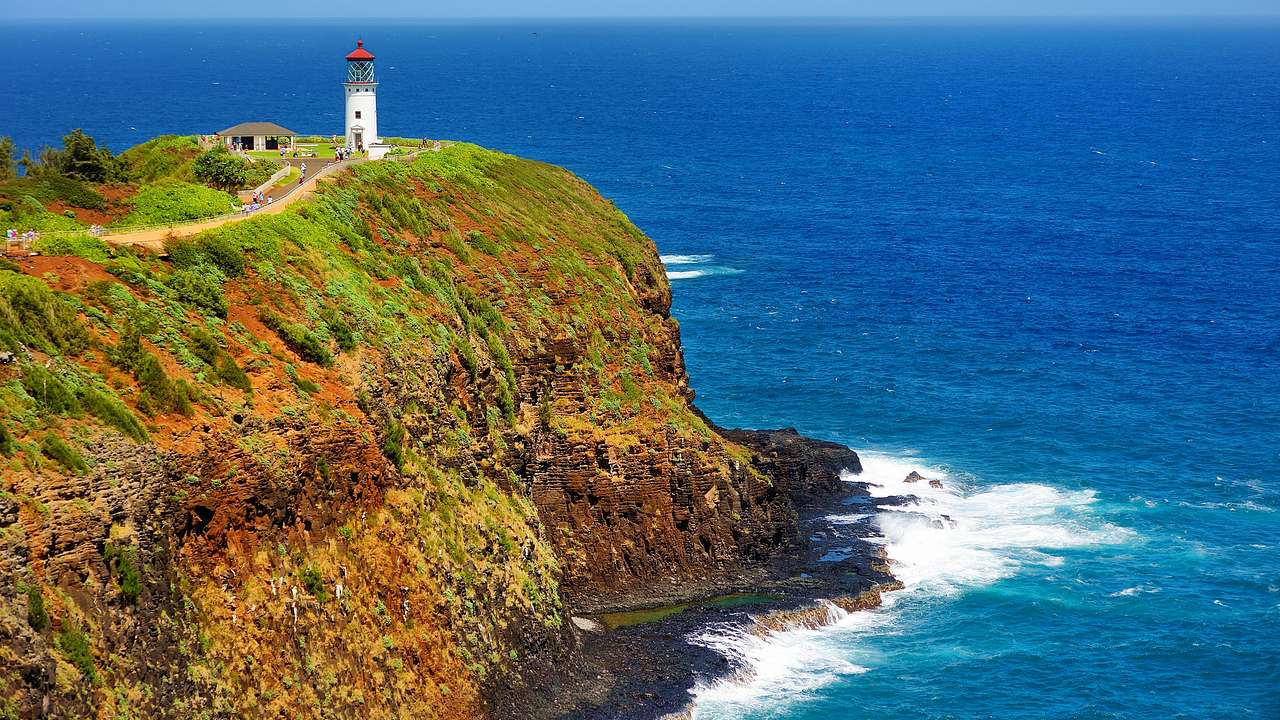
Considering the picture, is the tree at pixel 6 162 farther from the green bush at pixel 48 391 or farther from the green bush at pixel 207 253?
the green bush at pixel 48 391

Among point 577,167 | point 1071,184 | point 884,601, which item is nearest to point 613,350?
point 884,601

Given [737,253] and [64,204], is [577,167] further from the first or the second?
[64,204]

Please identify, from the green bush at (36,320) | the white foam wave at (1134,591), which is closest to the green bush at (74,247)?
the green bush at (36,320)

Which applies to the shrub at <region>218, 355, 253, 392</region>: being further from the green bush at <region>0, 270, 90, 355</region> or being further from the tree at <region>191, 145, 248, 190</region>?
the tree at <region>191, 145, 248, 190</region>

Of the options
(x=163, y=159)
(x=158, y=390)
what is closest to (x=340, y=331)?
(x=158, y=390)

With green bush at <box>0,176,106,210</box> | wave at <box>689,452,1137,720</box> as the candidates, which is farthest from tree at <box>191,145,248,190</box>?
wave at <box>689,452,1137,720</box>

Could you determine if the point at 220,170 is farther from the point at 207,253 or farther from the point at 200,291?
the point at 200,291

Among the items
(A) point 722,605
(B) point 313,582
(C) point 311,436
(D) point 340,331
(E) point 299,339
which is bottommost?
(A) point 722,605
